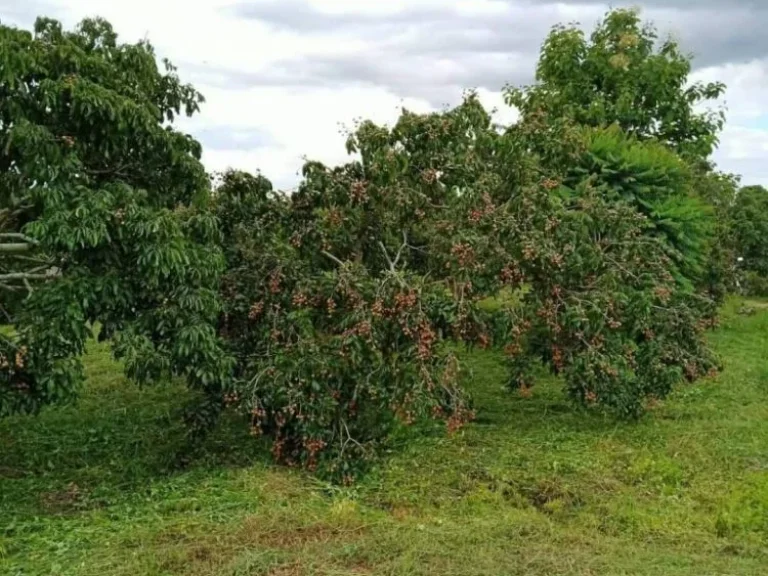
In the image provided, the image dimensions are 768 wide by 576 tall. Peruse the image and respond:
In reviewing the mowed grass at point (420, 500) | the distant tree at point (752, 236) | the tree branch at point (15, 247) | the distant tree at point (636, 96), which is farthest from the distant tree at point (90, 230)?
the distant tree at point (752, 236)

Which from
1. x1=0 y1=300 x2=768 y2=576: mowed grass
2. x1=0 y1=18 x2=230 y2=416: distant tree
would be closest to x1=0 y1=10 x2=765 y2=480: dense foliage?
x1=0 y1=18 x2=230 y2=416: distant tree

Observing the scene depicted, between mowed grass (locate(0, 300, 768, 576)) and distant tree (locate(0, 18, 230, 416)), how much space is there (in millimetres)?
851

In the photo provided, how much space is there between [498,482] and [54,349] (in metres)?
2.93

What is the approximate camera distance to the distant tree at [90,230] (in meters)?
4.52

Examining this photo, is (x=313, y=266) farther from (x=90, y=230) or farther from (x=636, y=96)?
(x=636, y=96)

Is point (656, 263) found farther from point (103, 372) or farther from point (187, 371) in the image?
point (103, 372)

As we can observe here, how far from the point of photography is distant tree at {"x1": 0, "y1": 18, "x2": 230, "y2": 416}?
4.52 m

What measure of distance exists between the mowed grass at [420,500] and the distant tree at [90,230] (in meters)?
0.85

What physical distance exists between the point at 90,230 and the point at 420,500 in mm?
2571

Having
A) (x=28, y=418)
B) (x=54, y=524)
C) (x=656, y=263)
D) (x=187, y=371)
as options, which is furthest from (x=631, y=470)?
(x=28, y=418)

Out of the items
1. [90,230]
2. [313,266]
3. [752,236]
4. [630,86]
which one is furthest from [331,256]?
[752,236]

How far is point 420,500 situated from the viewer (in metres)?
5.28

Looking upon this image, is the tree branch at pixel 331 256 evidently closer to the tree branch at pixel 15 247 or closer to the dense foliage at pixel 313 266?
the dense foliage at pixel 313 266

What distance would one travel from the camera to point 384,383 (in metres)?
5.54
